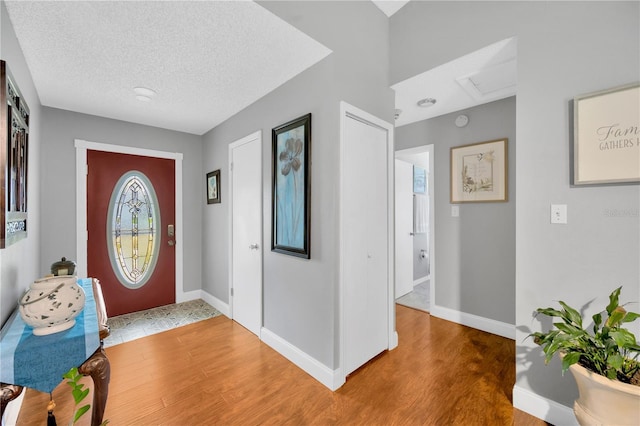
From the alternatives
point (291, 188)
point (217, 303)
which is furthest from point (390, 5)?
point (217, 303)

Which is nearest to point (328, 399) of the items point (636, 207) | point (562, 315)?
point (562, 315)

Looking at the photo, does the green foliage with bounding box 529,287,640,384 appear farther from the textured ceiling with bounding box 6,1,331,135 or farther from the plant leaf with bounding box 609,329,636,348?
the textured ceiling with bounding box 6,1,331,135

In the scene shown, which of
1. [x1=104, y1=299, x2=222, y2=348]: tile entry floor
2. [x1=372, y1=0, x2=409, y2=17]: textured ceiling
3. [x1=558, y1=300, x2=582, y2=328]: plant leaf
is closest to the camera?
A: [x1=558, y1=300, x2=582, y2=328]: plant leaf

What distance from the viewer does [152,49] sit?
6.40 ft

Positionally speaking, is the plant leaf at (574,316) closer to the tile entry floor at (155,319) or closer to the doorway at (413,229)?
the doorway at (413,229)

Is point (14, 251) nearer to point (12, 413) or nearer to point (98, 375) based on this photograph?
point (12, 413)

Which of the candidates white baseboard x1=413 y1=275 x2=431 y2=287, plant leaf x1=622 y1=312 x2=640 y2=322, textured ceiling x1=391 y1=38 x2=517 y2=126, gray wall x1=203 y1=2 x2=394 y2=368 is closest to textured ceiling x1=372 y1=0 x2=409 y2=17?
gray wall x1=203 y1=2 x2=394 y2=368

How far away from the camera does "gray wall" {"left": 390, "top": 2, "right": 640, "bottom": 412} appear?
Result: 1485 millimetres

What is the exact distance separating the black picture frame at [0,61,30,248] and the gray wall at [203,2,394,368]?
1429 millimetres

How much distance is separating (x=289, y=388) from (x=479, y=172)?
2.73 metres

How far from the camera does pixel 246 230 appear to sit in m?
3.04

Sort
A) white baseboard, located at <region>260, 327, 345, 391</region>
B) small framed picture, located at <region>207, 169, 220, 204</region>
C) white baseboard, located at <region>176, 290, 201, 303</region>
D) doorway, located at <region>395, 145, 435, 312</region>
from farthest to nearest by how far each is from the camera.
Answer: white baseboard, located at <region>176, 290, 201, 303</region>, doorway, located at <region>395, 145, 435, 312</region>, small framed picture, located at <region>207, 169, 220, 204</region>, white baseboard, located at <region>260, 327, 345, 391</region>

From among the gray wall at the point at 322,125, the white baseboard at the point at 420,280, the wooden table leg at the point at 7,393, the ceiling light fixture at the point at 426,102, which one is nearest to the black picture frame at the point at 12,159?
the wooden table leg at the point at 7,393

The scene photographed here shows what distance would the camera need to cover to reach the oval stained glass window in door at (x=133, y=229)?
3.37 meters
